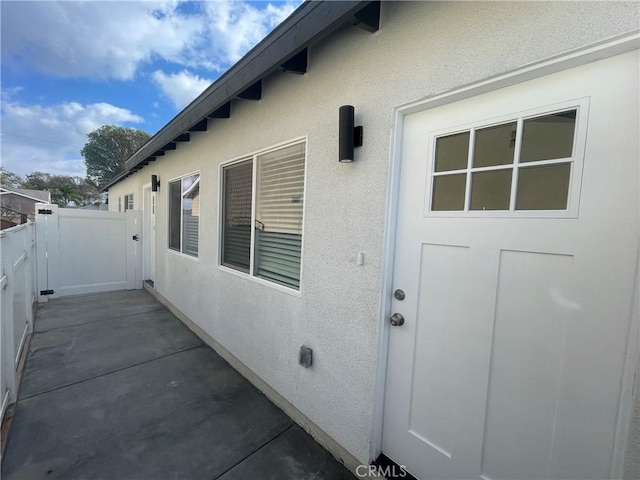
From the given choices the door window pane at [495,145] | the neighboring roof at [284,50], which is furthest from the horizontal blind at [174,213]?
the door window pane at [495,145]

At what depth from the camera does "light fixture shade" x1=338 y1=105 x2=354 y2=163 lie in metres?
1.86

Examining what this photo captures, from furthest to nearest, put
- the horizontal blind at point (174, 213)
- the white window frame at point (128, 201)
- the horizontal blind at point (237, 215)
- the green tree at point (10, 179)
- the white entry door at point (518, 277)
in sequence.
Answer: the green tree at point (10, 179) < the white window frame at point (128, 201) < the horizontal blind at point (174, 213) < the horizontal blind at point (237, 215) < the white entry door at point (518, 277)

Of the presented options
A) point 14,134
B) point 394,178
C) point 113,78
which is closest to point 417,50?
point 394,178

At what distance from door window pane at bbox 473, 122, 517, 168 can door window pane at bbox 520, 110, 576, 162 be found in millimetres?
54

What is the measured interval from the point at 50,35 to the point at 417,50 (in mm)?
7401

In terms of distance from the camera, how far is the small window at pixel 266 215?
2.60 metres

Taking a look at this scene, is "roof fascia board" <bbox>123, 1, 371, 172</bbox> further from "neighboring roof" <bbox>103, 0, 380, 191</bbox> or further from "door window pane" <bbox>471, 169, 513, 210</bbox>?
"door window pane" <bbox>471, 169, 513, 210</bbox>

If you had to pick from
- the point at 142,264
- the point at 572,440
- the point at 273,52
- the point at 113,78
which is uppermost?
the point at 113,78

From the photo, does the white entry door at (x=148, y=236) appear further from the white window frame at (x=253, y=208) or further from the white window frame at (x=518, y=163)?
the white window frame at (x=518, y=163)

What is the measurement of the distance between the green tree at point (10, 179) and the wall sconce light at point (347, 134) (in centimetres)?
4769

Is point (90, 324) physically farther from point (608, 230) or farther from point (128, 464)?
point (608, 230)

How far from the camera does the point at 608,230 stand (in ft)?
3.58

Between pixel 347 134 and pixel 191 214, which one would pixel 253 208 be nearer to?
pixel 347 134

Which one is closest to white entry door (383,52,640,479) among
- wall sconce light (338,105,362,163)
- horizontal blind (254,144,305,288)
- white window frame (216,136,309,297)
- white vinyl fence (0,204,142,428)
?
wall sconce light (338,105,362,163)
